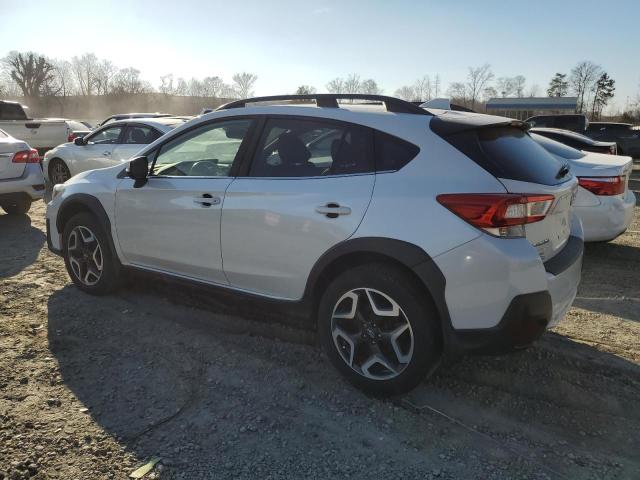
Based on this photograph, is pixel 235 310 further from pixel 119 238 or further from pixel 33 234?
pixel 33 234

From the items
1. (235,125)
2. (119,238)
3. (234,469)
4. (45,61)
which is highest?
(45,61)

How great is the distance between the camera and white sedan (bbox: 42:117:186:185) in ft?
29.7

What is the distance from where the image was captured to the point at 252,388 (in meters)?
3.22

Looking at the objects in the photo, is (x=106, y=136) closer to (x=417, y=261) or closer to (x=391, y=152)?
(x=391, y=152)

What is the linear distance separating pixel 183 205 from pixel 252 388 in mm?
1442

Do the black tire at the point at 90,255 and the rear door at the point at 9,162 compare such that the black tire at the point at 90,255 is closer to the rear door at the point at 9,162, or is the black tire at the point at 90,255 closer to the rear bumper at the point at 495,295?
the rear bumper at the point at 495,295

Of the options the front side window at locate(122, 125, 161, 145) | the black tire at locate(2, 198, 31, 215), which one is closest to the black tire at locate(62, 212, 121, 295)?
the black tire at locate(2, 198, 31, 215)

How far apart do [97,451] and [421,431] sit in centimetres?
167

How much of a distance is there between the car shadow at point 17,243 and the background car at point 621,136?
19.6 meters

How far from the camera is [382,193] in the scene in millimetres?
2918

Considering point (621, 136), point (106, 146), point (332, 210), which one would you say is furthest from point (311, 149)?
point (621, 136)

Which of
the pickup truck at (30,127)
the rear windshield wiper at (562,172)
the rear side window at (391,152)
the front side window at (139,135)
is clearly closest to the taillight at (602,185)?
the rear windshield wiper at (562,172)

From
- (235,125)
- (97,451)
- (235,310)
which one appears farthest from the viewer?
(235,310)

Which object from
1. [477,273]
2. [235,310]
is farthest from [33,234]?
[477,273]
